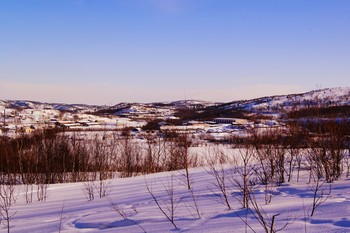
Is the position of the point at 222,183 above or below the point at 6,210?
above

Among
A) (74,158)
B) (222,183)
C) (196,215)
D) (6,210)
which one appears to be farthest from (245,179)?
(74,158)

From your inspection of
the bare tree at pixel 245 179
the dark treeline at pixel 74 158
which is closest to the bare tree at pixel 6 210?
the bare tree at pixel 245 179

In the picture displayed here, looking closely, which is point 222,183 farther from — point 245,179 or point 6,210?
point 6,210

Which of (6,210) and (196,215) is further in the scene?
(6,210)

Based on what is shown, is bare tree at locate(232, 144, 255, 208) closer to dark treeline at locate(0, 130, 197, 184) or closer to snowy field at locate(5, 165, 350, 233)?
snowy field at locate(5, 165, 350, 233)

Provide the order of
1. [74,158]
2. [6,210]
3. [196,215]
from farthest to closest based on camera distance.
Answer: [74,158], [6,210], [196,215]

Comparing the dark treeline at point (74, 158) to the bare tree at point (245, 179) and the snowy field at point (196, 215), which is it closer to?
the bare tree at point (245, 179)

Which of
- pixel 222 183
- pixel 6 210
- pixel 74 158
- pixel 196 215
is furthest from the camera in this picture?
pixel 74 158

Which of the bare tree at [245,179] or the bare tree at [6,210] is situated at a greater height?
the bare tree at [245,179]

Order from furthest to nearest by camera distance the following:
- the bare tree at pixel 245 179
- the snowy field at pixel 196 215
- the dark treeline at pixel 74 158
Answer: the dark treeline at pixel 74 158
the bare tree at pixel 245 179
the snowy field at pixel 196 215

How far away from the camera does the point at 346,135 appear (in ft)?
22.5

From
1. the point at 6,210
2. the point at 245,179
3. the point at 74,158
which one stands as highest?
the point at 245,179

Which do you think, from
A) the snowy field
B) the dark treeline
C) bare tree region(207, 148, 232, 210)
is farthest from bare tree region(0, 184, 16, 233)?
the dark treeline

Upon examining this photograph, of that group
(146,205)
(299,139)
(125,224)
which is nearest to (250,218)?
(125,224)
